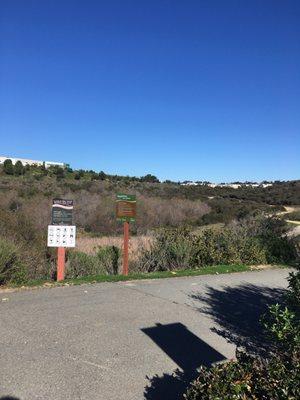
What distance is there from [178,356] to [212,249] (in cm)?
810

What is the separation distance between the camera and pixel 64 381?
15.9 ft

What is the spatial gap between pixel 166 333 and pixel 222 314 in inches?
62.3

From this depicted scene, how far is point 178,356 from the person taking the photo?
18.9 feet

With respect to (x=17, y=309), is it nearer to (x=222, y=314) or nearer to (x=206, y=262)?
(x=222, y=314)

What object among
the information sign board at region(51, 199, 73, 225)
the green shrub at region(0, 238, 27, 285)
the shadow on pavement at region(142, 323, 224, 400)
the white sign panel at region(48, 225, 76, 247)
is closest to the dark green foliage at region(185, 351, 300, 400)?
the shadow on pavement at region(142, 323, 224, 400)

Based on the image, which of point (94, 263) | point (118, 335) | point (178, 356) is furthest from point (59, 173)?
point (178, 356)

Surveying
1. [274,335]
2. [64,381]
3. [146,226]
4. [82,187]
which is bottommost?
[64,381]

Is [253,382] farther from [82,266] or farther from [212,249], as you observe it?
[212,249]

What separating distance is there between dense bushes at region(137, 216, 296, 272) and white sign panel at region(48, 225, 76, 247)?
3.24 metres

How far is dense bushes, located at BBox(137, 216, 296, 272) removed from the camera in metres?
13.1

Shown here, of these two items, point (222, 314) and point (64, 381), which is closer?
point (64, 381)

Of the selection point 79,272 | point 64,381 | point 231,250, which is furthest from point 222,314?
point 231,250

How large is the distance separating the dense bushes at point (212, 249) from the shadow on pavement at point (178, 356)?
19.8 ft

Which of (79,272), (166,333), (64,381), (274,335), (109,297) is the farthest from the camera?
(79,272)
